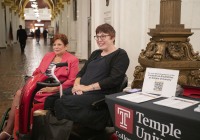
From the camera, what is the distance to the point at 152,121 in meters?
1.72

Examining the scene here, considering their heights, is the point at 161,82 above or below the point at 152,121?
above

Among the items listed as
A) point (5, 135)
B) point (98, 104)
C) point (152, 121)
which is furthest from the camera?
point (5, 135)

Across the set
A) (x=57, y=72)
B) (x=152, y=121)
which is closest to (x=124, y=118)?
(x=152, y=121)

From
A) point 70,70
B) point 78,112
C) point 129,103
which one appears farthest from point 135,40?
point 129,103

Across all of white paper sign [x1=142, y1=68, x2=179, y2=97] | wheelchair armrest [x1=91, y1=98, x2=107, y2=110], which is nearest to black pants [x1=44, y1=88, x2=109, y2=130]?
wheelchair armrest [x1=91, y1=98, x2=107, y2=110]

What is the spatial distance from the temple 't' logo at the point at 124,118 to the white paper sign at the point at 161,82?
0.30 m

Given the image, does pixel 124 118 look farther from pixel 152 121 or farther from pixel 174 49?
pixel 174 49

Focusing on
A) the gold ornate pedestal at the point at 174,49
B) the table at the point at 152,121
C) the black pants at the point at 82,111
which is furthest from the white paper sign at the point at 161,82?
the black pants at the point at 82,111

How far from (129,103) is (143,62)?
909 millimetres

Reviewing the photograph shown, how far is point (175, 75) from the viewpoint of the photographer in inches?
75.9

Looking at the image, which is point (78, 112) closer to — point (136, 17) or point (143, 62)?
point (143, 62)

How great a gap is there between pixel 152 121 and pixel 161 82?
15.3 inches

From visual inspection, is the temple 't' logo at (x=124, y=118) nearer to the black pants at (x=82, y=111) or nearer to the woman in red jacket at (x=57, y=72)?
the black pants at (x=82, y=111)

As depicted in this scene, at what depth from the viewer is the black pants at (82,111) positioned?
239 cm
